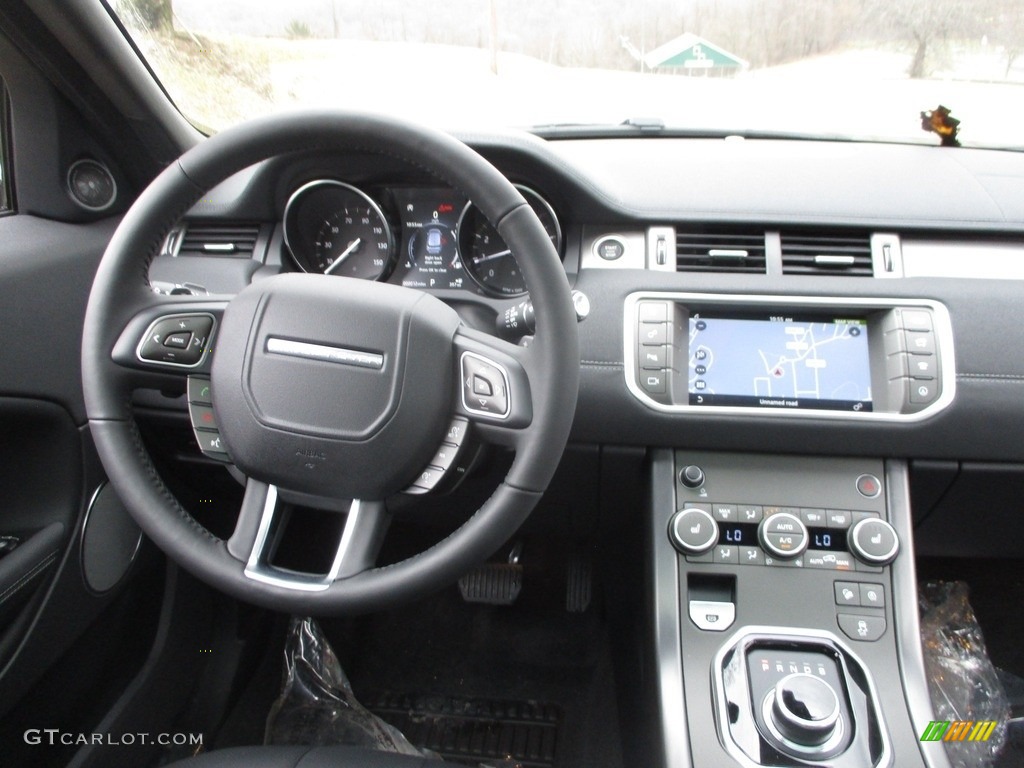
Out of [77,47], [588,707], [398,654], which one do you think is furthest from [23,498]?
[588,707]

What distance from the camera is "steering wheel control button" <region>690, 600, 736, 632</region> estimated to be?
53.3 inches

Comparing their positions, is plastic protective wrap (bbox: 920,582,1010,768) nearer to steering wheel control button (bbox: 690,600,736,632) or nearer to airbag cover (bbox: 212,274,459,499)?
steering wheel control button (bbox: 690,600,736,632)

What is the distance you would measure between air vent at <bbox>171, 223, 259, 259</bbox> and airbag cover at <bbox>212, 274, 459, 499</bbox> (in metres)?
0.55

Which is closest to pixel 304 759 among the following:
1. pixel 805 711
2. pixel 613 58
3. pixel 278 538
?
pixel 278 538

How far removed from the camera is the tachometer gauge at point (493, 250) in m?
1.48

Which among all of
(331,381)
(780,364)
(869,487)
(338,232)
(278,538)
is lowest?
(278,538)

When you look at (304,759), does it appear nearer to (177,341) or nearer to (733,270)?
(177,341)

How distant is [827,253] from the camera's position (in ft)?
4.76

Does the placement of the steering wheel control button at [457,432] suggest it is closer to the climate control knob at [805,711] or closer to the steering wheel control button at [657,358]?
the steering wheel control button at [657,358]

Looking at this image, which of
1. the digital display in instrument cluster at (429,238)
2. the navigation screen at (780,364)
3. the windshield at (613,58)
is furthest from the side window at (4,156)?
the navigation screen at (780,364)

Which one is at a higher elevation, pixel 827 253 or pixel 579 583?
pixel 827 253

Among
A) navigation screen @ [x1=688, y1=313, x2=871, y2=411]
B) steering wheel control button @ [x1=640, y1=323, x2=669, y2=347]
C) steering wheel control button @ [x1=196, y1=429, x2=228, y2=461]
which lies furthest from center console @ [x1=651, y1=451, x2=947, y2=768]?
steering wheel control button @ [x1=196, y1=429, x2=228, y2=461]

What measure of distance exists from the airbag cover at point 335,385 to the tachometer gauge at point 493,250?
39 cm

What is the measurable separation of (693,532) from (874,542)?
320 mm
